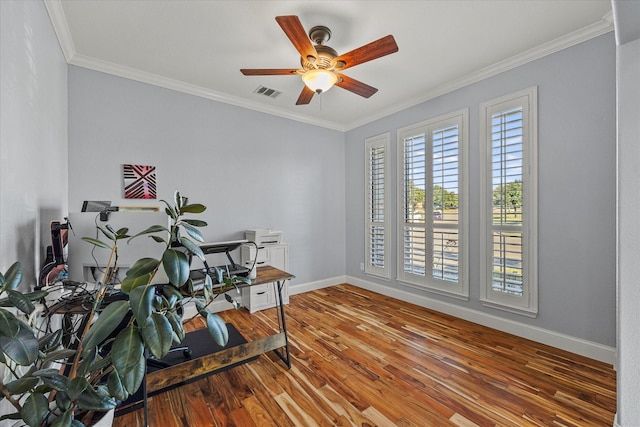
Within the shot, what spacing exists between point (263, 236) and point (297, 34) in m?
2.44

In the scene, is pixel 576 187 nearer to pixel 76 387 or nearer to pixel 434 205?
pixel 434 205

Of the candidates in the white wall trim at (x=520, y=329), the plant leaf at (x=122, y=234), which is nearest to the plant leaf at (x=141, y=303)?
the plant leaf at (x=122, y=234)

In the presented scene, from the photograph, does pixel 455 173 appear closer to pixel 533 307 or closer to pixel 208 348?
pixel 533 307

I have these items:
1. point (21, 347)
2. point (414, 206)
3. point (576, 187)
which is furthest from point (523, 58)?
point (21, 347)

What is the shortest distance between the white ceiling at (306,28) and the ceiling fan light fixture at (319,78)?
15.3 inches

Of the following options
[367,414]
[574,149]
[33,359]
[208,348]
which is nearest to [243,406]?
[208,348]

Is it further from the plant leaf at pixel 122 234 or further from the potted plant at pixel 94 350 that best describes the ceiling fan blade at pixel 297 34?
the potted plant at pixel 94 350

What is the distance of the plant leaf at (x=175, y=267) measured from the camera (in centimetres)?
90

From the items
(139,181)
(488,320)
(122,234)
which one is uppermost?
(139,181)

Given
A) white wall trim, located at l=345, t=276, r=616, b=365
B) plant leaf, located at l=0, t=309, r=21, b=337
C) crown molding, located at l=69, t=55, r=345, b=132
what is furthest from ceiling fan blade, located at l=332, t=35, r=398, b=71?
white wall trim, located at l=345, t=276, r=616, b=365

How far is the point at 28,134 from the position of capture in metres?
1.58

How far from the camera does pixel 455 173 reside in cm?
321

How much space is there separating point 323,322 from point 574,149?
293cm

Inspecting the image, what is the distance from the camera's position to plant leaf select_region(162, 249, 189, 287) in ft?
2.96
